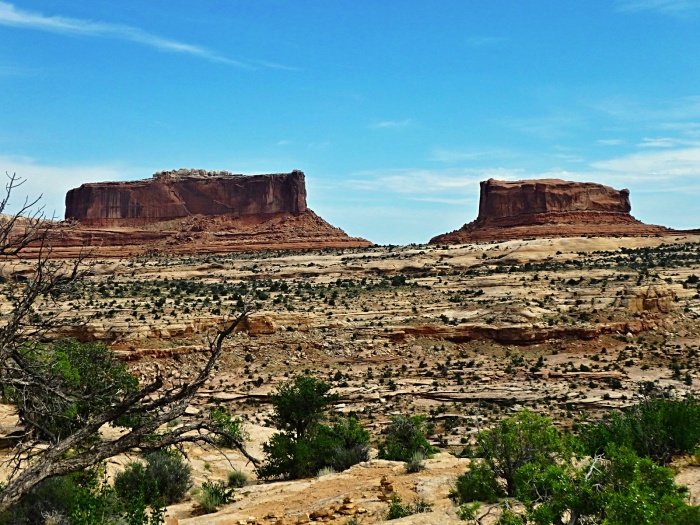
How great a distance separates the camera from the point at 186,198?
313ft

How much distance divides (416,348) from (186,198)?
71.1 metres

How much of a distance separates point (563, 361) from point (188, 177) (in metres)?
77.6

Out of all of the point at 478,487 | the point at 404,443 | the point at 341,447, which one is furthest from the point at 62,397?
the point at 404,443

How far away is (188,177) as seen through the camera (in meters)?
97.3

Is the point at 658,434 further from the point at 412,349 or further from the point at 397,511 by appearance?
the point at 412,349

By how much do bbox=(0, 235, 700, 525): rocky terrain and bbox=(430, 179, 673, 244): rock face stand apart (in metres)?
28.7

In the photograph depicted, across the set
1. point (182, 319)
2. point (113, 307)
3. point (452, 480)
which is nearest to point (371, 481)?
point (452, 480)

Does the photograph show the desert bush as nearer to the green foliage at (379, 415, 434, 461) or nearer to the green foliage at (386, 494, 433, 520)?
the green foliage at (379, 415, 434, 461)

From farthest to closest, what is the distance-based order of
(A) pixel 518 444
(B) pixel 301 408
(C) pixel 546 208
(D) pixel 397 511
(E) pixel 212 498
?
(C) pixel 546 208
(B) pixel 301 408
(E) pixel 212 498
(A) pixel 518 444
(D) pixel 397 511

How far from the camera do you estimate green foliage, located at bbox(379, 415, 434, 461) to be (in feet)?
50.4

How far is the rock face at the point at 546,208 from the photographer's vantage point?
7825 cm

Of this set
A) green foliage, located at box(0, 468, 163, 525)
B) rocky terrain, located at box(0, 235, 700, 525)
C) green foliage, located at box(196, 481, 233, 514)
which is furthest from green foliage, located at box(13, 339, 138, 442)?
green foliage, located at box(196, 481, 233, 514)

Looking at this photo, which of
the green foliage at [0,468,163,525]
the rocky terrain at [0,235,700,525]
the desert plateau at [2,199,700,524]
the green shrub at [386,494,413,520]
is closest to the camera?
the green foliage at [0,468,163,525]

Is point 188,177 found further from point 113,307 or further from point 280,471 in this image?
point 280,471
